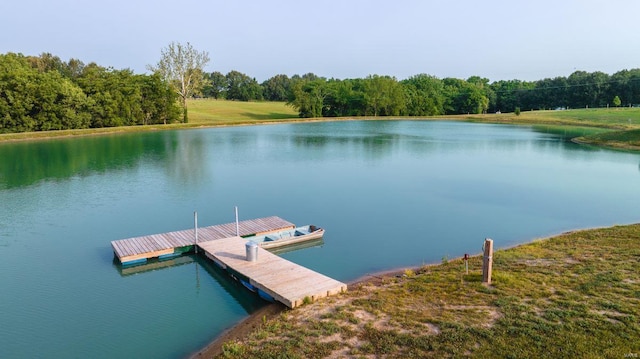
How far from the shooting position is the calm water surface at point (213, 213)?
34.5 ft

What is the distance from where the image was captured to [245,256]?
44.3ft

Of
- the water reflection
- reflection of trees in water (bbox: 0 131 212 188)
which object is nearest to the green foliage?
reflection of trees in water (bbox: 0 131 212 188)

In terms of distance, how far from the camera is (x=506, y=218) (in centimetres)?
1852

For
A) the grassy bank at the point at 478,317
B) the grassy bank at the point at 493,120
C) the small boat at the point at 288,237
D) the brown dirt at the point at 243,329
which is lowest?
the brown dirt at the point at 243,329

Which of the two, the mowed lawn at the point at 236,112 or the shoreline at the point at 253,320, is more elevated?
the mowed lawn at the point at 236,112

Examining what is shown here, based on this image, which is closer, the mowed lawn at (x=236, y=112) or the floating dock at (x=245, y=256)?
the floating dock at (x=245, y=256)

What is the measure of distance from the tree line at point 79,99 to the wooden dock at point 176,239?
170ft

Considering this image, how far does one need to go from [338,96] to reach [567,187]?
78162 millimetres

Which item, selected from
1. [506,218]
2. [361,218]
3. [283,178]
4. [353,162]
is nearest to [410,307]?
[361,218]

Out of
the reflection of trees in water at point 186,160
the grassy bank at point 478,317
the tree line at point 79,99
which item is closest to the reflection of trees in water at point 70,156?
the reflection of trees in water at point 186,160

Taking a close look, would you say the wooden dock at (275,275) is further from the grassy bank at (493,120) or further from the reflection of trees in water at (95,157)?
the grassy bank at (493,120)

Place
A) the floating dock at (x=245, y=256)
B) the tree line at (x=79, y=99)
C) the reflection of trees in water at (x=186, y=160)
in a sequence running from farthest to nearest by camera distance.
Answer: the tree line at (x=79, y=99), the reflection of trees in water at (x=186, y=160), the floating dock at (x=245, y=256)

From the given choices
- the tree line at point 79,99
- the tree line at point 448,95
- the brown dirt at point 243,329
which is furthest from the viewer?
the tree line at point 448,95

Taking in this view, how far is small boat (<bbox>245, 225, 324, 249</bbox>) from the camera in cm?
1527
